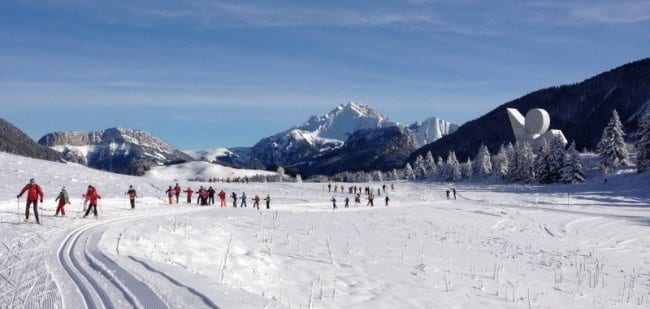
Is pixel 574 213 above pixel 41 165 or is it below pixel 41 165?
below

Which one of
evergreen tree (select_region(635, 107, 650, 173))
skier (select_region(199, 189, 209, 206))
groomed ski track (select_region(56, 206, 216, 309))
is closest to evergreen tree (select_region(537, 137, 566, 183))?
evergreen tree (select_region(635, 107, 650, 173))

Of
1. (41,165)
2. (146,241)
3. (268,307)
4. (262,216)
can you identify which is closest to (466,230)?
(262,216)

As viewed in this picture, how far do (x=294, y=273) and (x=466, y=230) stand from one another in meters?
17.7

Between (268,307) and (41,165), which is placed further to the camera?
(41,165)

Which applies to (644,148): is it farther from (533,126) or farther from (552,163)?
(533,126)

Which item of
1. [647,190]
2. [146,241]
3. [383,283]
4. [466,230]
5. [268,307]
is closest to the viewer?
[268,307]

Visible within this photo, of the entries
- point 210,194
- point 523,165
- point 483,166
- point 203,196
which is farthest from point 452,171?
point 203,196

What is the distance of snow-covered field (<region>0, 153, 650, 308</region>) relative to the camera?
9.05 metres

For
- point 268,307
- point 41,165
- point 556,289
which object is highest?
point 41,165

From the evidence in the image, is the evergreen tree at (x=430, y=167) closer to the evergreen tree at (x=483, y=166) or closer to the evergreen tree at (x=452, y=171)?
the evergreen tree at (x=452, y=171)

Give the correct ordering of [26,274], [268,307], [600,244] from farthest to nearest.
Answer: [600,244], [26,274], [268,307]

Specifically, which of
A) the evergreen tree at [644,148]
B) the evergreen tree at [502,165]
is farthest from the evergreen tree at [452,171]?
the evergreen tree at [644,148]

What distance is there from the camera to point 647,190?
2292 inches

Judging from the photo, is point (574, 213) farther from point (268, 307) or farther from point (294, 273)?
point (268, 307)
